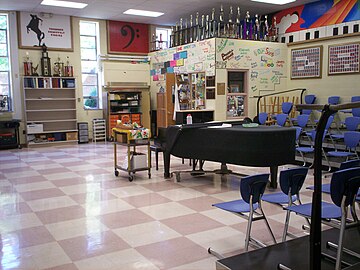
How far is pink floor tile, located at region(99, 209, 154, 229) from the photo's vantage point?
14.8 feet

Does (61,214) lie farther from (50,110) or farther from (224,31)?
(50,110)

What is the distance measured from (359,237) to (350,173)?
3.41 feet

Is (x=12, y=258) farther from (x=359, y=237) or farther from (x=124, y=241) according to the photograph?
(x=359, y=237)

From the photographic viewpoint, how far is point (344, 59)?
9.68m

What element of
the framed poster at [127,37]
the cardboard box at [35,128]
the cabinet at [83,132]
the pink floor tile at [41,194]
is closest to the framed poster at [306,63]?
the framed poster at [127,37]

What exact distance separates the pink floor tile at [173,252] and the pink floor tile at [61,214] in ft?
4.67

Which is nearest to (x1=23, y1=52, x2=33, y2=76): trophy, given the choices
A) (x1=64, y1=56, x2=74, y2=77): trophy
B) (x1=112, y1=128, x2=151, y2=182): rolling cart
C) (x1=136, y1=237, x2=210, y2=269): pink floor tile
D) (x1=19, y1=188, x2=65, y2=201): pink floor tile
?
(x1=64, y1=56, x2=74, y2=77): trophy

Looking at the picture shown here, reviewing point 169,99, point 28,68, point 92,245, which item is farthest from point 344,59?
point 28,68

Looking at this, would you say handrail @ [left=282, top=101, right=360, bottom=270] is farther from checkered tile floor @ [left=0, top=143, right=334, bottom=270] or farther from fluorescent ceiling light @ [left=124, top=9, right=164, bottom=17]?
fluorescent ceiling light @ [left=124, top=9, right=164, bottom=17]

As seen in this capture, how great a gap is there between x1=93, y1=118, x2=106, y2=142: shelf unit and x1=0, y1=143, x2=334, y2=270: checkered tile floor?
482 centimetres

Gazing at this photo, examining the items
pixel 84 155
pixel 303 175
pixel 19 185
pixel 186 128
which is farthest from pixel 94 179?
pixel 303 175

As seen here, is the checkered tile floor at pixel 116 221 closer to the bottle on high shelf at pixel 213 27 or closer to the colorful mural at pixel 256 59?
the colorful mural at pixel 256 59

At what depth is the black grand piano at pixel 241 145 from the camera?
543 centimetres

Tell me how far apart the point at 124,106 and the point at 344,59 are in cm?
708
